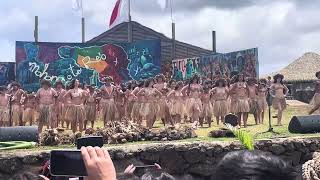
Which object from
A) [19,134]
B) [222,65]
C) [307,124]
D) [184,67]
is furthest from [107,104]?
[184,67]

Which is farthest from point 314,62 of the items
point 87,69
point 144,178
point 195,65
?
point 144,178

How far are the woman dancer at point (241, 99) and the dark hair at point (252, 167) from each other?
42.1ft

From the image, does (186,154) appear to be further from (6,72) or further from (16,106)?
(6,72)

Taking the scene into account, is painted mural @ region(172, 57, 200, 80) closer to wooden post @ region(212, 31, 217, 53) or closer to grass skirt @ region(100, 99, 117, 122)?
wooden post @ region(212, 31, 217, 53)

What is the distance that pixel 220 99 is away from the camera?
15.6 meters

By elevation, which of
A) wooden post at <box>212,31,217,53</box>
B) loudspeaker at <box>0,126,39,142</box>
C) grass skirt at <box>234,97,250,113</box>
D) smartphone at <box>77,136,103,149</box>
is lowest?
loudspeaker at <box>0,126,39,142</box>

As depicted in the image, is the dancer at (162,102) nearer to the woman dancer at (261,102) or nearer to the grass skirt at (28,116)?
the woman dancer at (261,102)

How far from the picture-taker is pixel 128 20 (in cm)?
2959

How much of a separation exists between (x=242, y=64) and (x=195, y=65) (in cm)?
332

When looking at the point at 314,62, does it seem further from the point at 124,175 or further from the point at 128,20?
the point at 124,175

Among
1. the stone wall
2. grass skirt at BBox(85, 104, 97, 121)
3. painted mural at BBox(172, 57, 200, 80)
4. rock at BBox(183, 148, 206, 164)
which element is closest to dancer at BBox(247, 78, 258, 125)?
grass skirt at BBox(85, 104, 97, 121)

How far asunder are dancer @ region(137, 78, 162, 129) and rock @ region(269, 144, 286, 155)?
609 cm

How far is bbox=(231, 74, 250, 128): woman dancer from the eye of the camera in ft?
48.6

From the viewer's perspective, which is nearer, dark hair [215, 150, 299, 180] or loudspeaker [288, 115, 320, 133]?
dark hair [215, 150, 299, 180]
